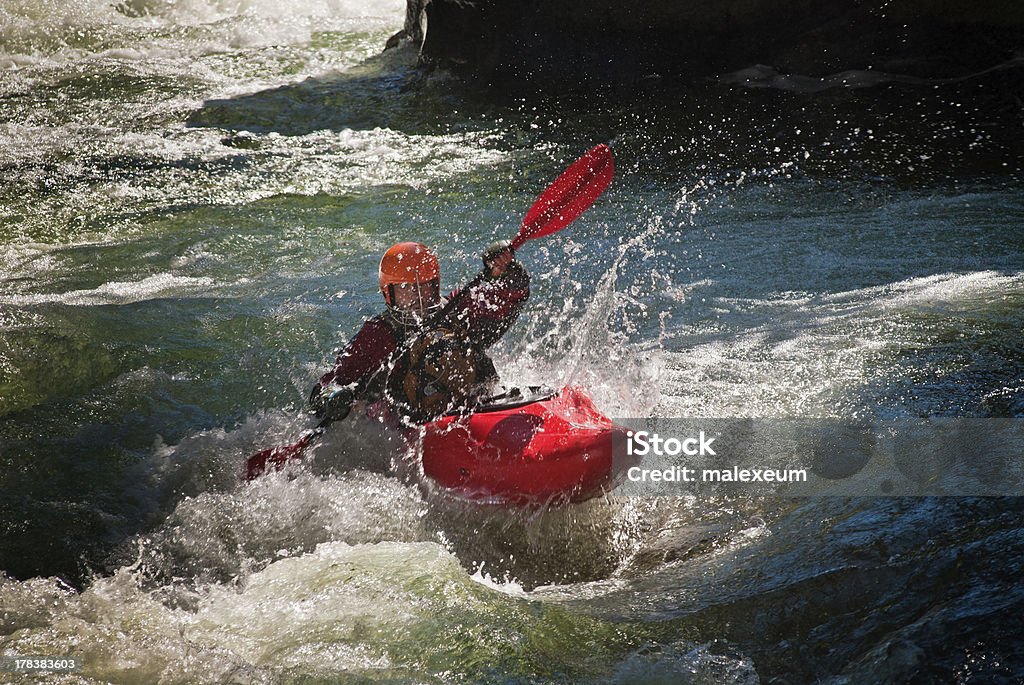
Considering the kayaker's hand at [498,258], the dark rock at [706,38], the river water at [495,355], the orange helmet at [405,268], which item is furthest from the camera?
the dark rock at [706,38]

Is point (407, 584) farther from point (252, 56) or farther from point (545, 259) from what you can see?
point (252, 56)

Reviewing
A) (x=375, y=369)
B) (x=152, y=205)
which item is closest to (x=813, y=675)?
(x=375, y=369)

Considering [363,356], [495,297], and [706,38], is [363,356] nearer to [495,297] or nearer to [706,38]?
[495,297]

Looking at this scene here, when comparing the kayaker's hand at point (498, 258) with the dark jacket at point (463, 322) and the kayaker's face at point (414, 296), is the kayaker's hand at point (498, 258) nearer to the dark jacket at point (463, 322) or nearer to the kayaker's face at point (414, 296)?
the dark jacket at point (463, 322)

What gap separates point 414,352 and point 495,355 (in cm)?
128

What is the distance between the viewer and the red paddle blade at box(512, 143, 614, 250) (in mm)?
4688

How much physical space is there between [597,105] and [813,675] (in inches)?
297

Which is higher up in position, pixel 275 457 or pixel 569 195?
pixel 569 195

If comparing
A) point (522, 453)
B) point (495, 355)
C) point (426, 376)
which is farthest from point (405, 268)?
point (495, 355)

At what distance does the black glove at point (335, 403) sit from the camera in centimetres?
398

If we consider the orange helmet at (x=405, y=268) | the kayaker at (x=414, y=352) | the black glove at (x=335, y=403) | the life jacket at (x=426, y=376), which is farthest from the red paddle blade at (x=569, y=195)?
the black glove at (x=335, y=403)

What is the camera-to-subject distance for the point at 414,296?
415 cm

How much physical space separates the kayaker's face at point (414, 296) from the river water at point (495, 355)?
575mm

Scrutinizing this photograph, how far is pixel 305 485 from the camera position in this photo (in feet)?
13.5
